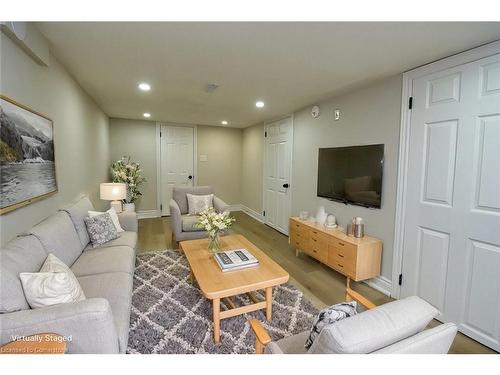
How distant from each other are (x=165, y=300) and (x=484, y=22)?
123 inches

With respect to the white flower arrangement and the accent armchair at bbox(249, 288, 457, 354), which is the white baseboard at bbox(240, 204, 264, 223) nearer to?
the white flower arrangement

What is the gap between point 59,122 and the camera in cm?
228

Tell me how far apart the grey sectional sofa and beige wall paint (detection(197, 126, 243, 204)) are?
3722 mm

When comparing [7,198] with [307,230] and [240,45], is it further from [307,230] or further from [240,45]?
[307,230]

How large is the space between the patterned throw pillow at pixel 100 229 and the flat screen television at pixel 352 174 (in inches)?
103

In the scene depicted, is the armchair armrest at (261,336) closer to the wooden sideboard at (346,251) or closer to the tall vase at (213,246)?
the tall vase at (213,246)

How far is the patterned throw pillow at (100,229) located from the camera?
2401mm

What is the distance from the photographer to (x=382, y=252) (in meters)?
2.57

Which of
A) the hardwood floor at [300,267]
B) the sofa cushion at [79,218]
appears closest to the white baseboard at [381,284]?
the hardwood floor at [300,267]

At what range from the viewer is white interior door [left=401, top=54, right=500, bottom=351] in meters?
1.74

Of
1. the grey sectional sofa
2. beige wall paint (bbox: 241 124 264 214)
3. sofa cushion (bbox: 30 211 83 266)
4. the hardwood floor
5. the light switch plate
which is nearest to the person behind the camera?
the grey sectional sofa

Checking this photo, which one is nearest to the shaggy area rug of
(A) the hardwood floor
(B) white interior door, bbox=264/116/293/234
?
(A) the hardwood floor

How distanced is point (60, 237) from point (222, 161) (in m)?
4.45
